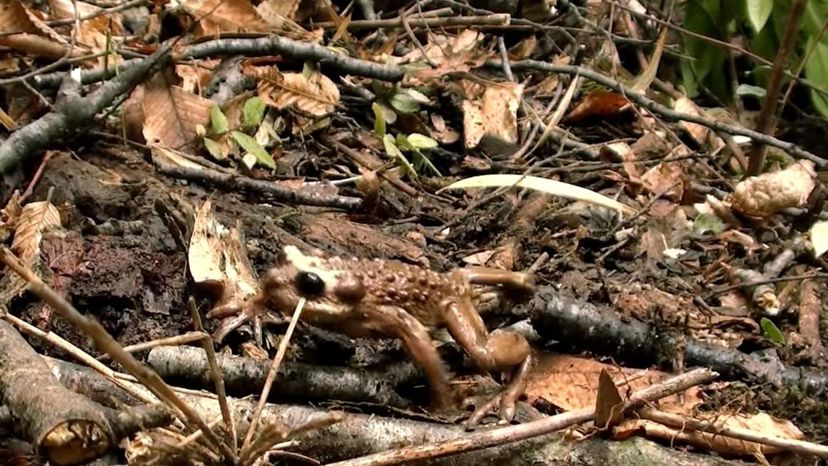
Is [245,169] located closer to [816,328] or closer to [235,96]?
[235,96]

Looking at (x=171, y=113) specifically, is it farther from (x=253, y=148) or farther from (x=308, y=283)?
(x=308, y=283)

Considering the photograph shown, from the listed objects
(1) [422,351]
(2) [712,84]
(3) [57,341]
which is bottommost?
(2) [712,84]

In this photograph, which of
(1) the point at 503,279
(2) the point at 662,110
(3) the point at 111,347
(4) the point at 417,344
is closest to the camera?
(3) the point at 111,347

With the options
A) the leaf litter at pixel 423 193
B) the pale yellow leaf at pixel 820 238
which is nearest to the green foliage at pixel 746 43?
the leaf litter at pixel 423 193

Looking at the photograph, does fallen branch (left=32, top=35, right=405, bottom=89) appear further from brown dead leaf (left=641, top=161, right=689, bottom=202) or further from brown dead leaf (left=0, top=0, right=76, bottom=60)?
brown dead leaf (left=641, top=161, right=689, bottom=202)

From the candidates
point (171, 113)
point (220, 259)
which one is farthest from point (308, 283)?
point (171, 113)

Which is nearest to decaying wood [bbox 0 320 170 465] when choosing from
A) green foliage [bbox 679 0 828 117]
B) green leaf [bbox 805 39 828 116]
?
green foliage [bbox 679 0 828 117]

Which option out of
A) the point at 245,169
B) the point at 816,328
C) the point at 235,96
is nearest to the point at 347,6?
the point at 235,96
